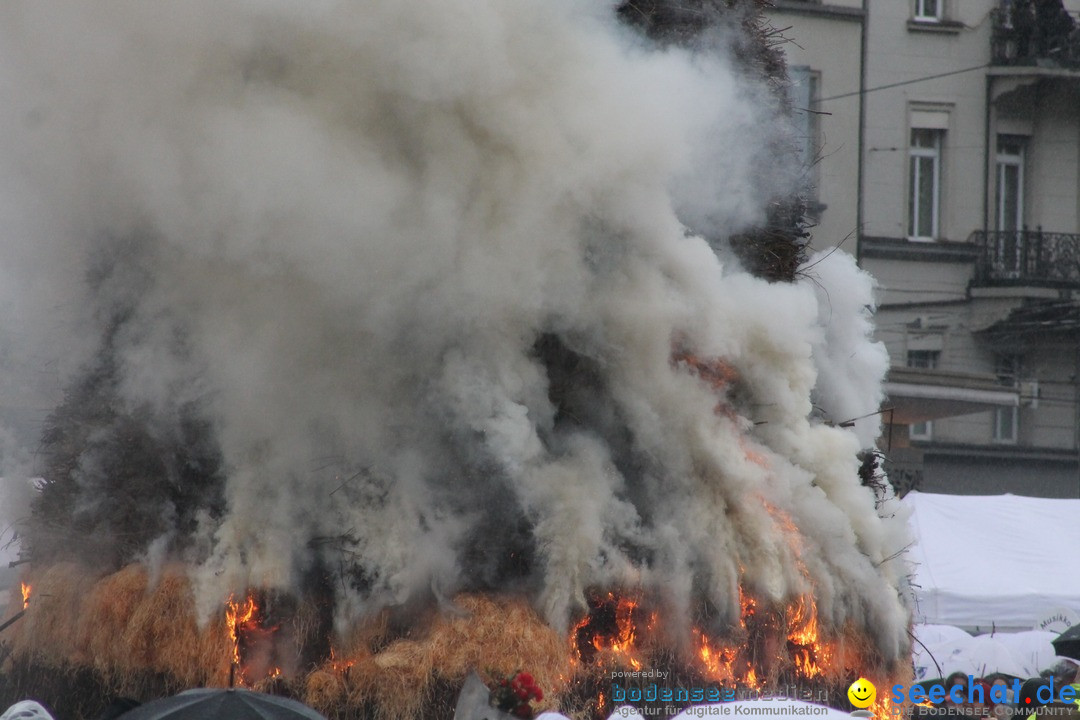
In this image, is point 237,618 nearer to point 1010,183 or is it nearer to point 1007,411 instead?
point 1007,411

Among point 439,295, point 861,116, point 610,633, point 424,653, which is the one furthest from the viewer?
point 861,116

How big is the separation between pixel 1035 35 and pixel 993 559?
12.8m

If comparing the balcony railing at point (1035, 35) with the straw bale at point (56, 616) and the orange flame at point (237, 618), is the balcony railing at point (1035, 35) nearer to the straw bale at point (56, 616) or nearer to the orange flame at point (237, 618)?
the orange flame at point (237, 618)

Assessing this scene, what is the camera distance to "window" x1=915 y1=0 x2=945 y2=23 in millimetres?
23688

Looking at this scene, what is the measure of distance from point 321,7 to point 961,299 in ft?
59.9

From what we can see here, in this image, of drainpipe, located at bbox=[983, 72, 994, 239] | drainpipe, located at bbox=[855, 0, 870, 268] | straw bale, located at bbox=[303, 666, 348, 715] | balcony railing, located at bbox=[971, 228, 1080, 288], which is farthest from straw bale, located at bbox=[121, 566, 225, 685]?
drainpipe, located at bbox=[983, 72, 994, 239]

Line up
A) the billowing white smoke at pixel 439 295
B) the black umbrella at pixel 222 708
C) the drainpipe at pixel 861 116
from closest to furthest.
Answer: the black umbrella at pixel 222 708 → the billowing white smoke at pixel 439 295 → the drainpipe at pixel 861 116

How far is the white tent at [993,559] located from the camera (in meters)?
13.7

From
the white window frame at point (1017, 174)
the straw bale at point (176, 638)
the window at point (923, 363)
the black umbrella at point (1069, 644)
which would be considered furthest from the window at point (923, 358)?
the straw bale at point (176, 638)

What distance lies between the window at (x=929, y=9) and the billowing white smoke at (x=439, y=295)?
54.3 feet

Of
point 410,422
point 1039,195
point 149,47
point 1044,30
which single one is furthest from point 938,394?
point 149,47

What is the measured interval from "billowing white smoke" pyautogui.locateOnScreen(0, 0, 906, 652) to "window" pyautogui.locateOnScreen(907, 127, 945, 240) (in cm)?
1590

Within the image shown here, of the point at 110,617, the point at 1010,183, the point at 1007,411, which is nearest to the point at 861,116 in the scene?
the point at 1010,183

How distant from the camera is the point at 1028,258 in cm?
2373
